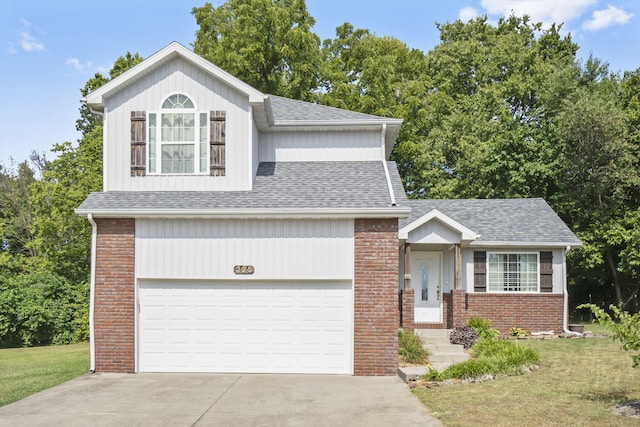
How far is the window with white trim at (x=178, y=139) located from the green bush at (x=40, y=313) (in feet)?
36.2

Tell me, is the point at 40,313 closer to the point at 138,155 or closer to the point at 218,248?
the point at 138,155

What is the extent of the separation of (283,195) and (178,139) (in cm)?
285

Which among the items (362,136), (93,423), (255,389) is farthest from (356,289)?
(93,423)

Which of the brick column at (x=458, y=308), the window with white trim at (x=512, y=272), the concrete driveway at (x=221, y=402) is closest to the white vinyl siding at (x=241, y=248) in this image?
the concrete driveway at (x=221, y=402)

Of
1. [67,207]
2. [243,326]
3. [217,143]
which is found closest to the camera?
[243,326]

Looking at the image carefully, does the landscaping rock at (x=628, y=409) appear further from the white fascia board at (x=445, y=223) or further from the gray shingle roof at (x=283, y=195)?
the white fascia board at (x=445, y=223)

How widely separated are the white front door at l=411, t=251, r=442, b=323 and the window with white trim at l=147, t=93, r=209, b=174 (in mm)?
8385

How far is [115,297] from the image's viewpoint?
542 inches

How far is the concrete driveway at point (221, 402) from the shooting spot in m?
9.27

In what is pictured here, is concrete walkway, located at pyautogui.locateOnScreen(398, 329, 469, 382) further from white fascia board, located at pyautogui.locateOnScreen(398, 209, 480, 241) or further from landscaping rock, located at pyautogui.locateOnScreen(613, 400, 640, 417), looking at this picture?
landscaping rock, located at pyautogui.locateOnScreen(613, 400, 640, 417)

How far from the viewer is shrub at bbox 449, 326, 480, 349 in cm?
1584

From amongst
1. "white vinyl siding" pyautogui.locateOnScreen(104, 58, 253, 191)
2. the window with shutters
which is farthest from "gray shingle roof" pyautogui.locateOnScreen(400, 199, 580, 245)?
the window with shutters

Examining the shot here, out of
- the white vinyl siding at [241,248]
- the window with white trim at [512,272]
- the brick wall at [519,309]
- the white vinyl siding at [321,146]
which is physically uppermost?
the white vinyl siding at [321,146]

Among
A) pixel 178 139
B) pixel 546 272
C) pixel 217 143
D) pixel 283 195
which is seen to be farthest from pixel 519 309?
pixel 178 139
